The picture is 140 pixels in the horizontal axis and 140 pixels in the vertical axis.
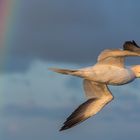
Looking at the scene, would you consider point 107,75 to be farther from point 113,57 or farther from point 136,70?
point 136,70

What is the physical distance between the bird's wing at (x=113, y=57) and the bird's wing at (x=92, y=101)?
2.24m

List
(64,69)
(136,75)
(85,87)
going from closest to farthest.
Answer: (64,69)
(136,75)
(85,87)

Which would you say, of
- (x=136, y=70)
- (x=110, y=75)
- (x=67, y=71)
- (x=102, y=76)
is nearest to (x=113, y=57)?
(x=136, y=70)

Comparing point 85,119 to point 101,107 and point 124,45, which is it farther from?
point 124,45

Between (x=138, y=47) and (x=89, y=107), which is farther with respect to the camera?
(x=89, y=107)

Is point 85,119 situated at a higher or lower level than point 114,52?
lower

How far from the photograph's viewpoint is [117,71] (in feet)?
102

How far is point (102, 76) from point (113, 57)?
1889mm

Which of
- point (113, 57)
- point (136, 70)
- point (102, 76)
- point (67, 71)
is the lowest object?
point (102, 76)

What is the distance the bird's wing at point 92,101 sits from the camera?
32.7 meters

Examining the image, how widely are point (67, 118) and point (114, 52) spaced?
466 cm

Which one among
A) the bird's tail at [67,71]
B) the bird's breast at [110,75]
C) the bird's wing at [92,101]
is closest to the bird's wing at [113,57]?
the bird's breast at [110,75]

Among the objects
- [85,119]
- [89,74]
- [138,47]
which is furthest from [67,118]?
[138,47]

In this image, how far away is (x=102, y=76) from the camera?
30.5 meters
